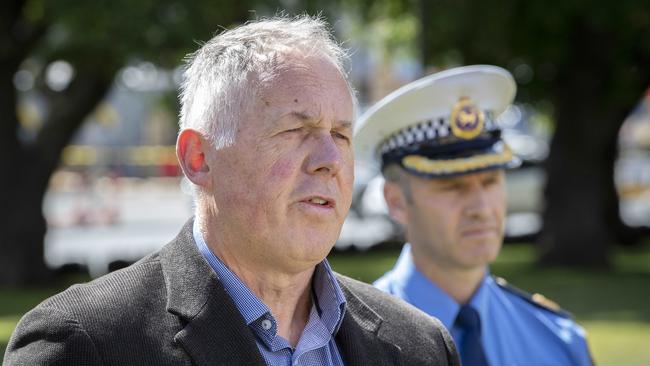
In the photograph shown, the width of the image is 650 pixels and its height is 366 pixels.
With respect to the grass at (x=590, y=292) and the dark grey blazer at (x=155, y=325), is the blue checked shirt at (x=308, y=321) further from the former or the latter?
the grass at (x=590, y=292)

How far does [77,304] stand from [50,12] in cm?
1271

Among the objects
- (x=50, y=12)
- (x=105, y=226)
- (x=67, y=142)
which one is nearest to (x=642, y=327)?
(x=50, y=12)

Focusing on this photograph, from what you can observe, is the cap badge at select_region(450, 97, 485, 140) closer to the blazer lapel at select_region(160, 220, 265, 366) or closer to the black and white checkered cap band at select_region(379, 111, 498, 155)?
the black and white checkered cap band at select_region(379, 111, 498, 155)

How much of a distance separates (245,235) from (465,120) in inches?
73.2

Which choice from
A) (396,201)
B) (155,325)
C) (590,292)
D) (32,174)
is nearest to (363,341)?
(155,325)

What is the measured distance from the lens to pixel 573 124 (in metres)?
18.1

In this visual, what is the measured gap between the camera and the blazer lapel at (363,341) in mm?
2506

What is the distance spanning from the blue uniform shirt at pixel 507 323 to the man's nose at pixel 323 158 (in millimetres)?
1475

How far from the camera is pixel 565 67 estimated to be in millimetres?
17766

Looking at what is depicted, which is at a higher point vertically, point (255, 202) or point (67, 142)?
point (255, 202)

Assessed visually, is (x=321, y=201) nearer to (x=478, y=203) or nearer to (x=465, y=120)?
(x=478, y=203)

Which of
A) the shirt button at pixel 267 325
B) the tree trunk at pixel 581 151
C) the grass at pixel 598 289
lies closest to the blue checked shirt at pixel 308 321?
the shirt button at pixel 267 325

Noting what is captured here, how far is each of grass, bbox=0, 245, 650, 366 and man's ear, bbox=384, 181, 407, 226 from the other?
5.94 meters

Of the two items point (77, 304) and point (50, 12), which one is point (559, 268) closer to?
point (50, 12)
